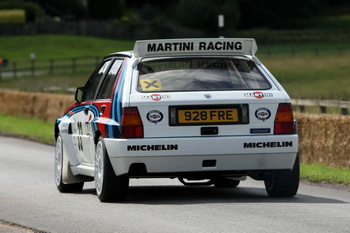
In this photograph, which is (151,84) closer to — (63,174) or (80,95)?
(80,95)

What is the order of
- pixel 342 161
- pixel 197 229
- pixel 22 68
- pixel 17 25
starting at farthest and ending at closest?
1. pixel 17 25
2. pixel 22 68
3. pixel 342 161
4. pixel 197 229

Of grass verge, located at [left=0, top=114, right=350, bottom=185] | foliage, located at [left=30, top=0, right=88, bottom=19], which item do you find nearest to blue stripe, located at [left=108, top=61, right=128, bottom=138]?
grass verge, located at [left=0, top=114, right=350, bottom=185]

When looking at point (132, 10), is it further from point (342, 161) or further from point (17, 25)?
point (342, 161)

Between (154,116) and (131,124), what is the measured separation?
238 millimetres

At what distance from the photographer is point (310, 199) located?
1282 cm

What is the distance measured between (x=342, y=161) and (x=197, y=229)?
804 centimetres

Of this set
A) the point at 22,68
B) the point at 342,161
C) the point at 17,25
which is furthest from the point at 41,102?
the point at 17,25

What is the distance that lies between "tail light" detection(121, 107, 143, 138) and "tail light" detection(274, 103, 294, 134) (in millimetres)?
1360

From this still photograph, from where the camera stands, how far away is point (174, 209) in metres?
11.7

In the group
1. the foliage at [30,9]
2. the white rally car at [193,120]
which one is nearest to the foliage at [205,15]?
the foliage at [30,9]

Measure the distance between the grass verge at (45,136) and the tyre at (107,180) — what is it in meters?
4.02

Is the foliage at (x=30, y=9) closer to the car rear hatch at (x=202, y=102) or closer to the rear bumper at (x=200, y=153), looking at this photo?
the car rear hatch at (x=202, y=102)

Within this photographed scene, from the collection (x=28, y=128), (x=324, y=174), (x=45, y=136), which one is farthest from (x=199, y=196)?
A: (x=28, y=128)

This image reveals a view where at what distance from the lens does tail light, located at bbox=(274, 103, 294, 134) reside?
1219 centimetres
